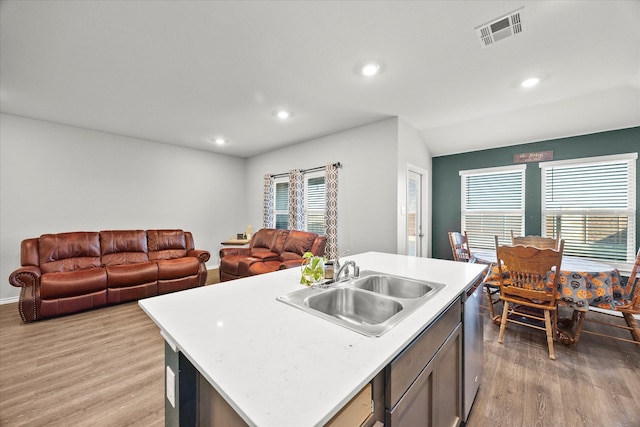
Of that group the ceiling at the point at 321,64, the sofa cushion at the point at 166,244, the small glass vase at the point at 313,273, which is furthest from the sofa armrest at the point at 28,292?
the small glass vase at the point at 313,273

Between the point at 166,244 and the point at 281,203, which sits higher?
the point at 281,203

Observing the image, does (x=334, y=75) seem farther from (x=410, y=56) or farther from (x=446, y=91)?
(x=446, y=91)

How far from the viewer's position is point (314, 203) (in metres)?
5.04

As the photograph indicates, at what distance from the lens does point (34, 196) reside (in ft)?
12.9

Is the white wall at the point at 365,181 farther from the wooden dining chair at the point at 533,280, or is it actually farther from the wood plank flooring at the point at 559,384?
the wood plank flooring at the point at 559,384

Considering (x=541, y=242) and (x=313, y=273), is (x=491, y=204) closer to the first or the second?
(x=541, y=242)

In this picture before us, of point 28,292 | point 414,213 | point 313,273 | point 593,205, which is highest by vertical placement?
point 593,205

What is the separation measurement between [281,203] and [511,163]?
4270 millimetres

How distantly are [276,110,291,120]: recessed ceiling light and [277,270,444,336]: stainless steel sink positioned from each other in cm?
272

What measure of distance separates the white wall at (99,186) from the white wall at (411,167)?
416 centimetres

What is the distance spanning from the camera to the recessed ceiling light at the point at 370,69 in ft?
8.11

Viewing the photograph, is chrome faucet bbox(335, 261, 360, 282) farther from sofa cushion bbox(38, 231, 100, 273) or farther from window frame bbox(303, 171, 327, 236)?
sofa cushion bbox(38, 231, 100, 273)

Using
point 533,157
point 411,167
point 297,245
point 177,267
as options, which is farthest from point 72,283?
point 533,157

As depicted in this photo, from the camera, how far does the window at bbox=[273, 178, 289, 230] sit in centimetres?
566
